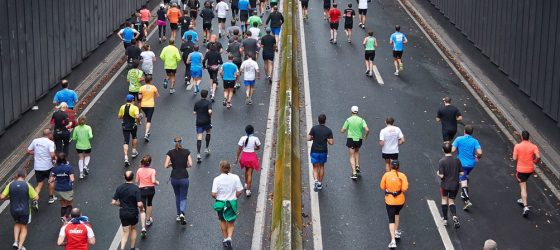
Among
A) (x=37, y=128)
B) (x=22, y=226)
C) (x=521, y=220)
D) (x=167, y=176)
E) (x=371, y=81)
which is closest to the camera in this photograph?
(x=22, y=226)

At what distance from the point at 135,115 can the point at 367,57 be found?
11.0 m

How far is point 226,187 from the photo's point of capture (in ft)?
58.0

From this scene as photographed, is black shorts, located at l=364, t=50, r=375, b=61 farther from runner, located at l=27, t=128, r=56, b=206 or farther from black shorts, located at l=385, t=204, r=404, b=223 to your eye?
runner, located at l=27, t=128, r=56, b=206

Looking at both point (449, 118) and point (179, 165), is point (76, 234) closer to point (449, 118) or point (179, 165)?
point (179, 165)

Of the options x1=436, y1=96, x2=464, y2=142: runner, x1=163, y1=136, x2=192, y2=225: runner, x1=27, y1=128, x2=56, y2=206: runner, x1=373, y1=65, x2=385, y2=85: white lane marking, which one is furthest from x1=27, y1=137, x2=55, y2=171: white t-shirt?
x1=373, y1=65, x2=385, y2=85: white lane marking

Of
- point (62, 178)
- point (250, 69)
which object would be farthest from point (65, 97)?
point (250, 69)

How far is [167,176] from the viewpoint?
22.0 m

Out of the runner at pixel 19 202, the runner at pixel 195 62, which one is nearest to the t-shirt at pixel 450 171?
the runner at pixel 19 202

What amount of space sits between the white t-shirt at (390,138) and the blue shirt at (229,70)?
6.89 m

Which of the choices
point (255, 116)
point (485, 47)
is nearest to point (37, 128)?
point (255, 116)

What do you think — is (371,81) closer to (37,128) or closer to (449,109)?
(449,109)

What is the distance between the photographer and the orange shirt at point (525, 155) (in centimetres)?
2016

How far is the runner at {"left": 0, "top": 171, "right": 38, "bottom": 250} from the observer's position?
17609mm

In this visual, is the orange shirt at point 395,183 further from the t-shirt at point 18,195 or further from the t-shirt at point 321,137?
the t-shirt at point 18,195
